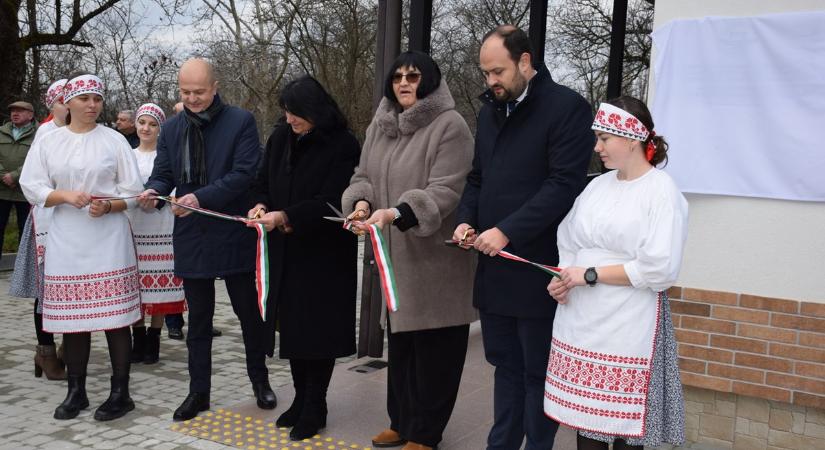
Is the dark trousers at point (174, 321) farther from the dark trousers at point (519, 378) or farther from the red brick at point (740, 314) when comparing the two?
the red brick at point (740, 314)

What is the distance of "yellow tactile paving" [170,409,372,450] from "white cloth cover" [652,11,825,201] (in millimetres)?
2272

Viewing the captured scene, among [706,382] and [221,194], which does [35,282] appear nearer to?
[221,194]

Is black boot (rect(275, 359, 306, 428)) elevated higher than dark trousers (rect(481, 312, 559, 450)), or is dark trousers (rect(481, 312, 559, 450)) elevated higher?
dark trousers (rect(481, 312, 559, 450))

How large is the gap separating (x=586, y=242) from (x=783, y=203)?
4.64 ft

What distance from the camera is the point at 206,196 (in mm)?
4523

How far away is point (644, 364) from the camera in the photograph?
301 cm

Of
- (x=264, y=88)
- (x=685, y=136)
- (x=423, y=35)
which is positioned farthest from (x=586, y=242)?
(x=264, y=88)

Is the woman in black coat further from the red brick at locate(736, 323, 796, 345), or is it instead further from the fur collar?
the red brick at locate(736, 323, 796, 345)

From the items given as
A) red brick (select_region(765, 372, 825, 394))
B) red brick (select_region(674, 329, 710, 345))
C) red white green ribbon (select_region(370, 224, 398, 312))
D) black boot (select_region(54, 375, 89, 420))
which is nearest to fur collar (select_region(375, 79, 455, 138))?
red white green ribbon (select_region(370, 224, 398, 312))

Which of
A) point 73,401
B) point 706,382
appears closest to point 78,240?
point 73,401

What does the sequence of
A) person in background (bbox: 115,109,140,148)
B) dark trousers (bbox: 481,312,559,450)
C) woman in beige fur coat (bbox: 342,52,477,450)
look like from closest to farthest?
dark trousers (bbox: 481,312,559,450) < woman in beige fur coat (bbox: 342,52,477,450) < person in background (bbox: 115,109,140,148)

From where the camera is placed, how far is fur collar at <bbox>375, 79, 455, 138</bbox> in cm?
387

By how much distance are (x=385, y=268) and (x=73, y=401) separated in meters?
2.23

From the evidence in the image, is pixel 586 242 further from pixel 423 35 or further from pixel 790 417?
pixel 423 35
